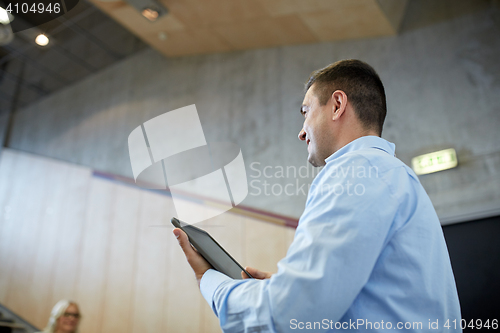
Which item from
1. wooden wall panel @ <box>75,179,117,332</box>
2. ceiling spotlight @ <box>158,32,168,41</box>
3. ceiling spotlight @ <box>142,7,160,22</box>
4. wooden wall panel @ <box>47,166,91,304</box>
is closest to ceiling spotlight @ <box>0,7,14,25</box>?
ceiling spotlight @ <box>142,7,160,22</box>

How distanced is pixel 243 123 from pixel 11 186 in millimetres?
3569

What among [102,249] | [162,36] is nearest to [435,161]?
[162,36]

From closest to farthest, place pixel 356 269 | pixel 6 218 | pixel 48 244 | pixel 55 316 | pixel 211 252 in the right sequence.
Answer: pixel 356 269 < pixel 211 252 < pixel 55 316 < pixel 48 244 < pixel 6 218

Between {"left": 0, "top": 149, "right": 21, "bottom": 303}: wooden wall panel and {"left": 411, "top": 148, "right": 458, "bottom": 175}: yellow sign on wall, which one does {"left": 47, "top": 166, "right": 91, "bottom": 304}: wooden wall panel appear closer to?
{"left": 0, "top": 149, "right": 21, "bottom": 303}: wooden wall panel

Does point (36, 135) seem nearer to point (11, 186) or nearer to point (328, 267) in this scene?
point (11, 186)

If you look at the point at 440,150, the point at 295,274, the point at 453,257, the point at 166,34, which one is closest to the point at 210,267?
the point at 295,274

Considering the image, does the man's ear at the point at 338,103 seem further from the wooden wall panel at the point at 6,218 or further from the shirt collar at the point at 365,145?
the wooden wall panel at the point at 6,218

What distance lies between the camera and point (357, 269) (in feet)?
2.03

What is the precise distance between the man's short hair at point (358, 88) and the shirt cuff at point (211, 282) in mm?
502

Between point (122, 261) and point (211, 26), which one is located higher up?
point (211, 26)

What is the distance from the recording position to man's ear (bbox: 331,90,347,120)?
3.21 feet

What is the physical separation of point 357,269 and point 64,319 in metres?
3.64

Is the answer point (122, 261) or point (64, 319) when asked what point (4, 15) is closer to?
point (122, 261)

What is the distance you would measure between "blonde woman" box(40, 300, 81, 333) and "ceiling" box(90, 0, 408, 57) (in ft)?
8.52
